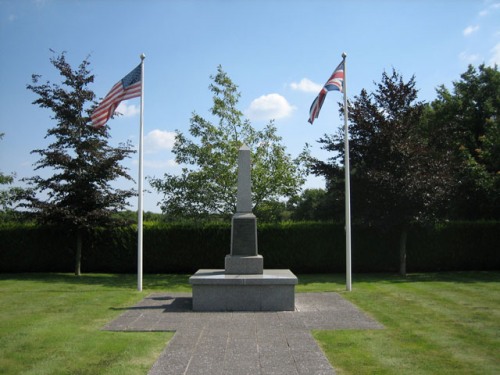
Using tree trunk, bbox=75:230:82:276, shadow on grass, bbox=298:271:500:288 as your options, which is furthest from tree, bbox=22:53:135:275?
shadow on grass, bbox=298:271:500:288

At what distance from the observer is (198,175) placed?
1825 cm

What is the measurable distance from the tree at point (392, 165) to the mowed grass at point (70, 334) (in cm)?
767

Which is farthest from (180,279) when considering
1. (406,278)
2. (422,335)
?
(422,335)

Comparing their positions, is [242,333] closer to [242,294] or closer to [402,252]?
[242,294]

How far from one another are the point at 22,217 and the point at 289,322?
1314 cm

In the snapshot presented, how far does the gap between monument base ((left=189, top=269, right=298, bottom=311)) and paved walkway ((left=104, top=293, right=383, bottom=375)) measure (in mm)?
277

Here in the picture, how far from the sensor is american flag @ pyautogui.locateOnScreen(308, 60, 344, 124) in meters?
13.2

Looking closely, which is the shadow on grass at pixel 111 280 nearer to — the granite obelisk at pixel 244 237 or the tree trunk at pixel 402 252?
the granite obelisk at pixel 244 237

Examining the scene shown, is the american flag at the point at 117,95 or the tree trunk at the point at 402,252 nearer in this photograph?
the american flag at the point at 117,95

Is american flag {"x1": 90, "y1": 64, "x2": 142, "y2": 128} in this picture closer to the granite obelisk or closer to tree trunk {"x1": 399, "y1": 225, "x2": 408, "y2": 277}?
the granite obelisk

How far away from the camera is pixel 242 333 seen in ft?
25.4

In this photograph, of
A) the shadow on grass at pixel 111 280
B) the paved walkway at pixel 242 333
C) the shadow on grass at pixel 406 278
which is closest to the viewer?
the paved walkway at pixel 242 333

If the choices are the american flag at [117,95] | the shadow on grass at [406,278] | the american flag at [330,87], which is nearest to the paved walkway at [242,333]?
the shadow on grass at [406,278]

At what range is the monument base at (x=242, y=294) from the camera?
9.89 meters
